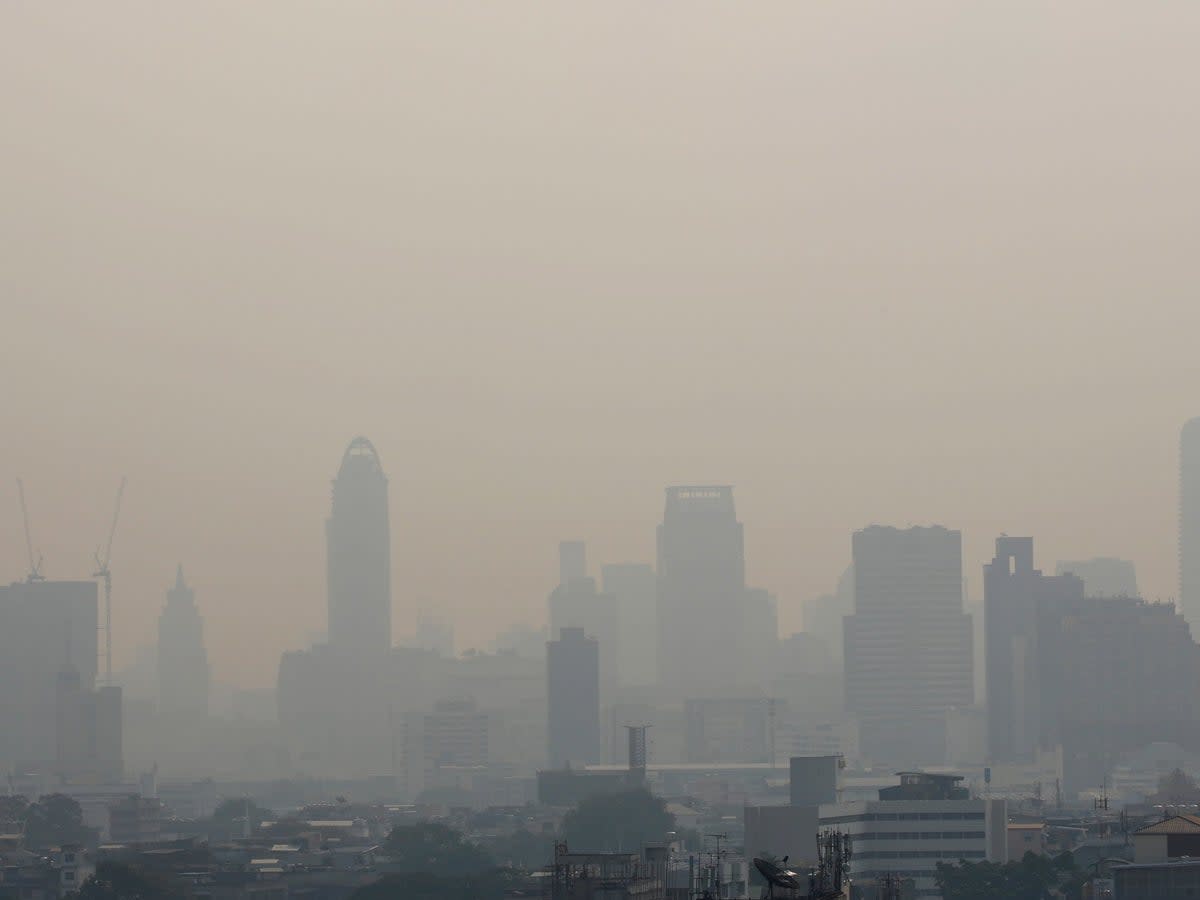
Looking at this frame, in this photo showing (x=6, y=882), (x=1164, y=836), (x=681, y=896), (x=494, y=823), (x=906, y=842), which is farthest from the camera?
(x=494, y=823)

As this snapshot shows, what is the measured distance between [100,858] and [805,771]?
3458 cm

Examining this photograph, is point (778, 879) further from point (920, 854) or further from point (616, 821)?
point (616, 821)

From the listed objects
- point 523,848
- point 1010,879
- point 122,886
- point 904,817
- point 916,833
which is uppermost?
point 904,817

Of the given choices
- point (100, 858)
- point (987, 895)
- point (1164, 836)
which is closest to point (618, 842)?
point (100, 858)

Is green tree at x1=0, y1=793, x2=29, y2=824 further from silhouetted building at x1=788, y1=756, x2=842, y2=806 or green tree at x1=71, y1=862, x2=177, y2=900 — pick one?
silhouetted building at x1=788, y1=756, x2=842, y2=806

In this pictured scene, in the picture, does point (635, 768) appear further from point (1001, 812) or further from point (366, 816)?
point (1001, 812)

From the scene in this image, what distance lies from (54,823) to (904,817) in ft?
270

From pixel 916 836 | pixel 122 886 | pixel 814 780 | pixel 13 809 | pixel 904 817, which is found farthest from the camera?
pixel 13 809

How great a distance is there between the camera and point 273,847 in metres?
146

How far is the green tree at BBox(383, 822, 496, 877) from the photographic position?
429 ft

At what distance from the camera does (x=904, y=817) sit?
4038 inches

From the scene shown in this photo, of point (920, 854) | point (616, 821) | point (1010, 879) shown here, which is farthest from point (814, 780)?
point (1010, 879)

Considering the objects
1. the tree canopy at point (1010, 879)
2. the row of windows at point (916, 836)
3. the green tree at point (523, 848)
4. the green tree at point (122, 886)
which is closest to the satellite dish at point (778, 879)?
the tree canopy at point (1010, 879)

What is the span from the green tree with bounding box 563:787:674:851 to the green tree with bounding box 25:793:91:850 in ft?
103
